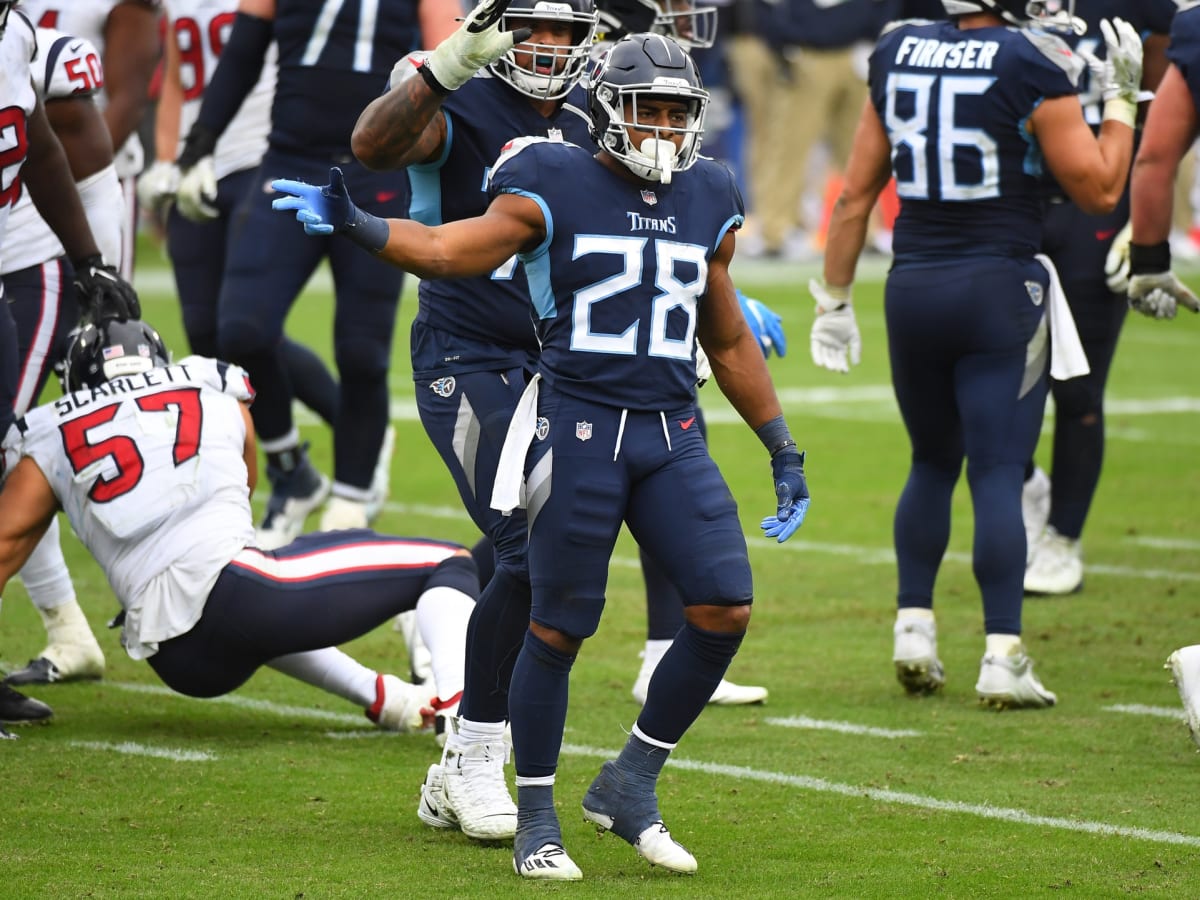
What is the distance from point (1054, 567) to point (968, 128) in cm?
214

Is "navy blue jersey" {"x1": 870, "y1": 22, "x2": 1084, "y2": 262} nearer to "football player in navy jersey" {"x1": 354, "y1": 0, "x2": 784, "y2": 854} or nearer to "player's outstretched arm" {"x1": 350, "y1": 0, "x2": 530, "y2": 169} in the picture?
"football player in navy jersey" {"x1": 354, "y1": 0, "x2": 784, "y2": 854}

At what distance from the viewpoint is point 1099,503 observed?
8.59 meters

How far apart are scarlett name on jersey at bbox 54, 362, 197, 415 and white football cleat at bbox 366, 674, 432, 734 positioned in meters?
0.92

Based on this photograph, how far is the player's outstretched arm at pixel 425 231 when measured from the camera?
11.5 ft

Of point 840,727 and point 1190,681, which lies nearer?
point 1190,681

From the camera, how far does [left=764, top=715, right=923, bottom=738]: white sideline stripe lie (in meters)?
5.15

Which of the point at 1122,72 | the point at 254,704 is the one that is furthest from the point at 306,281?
the point at 1122,72

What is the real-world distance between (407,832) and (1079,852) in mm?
1395

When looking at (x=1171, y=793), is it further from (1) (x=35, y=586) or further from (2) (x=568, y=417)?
(1) (x=35, y=586)

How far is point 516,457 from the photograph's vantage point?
3.90 meters

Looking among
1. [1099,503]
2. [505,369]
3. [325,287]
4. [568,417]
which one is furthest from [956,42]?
[325,287]

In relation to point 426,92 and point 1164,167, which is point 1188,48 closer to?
point 1164,167

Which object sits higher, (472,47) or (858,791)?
(472,47)

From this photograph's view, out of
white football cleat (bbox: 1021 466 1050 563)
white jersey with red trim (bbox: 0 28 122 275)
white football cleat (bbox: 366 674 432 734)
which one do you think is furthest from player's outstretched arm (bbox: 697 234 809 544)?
white football cleat (bbox: 1021 466 1050 563)
